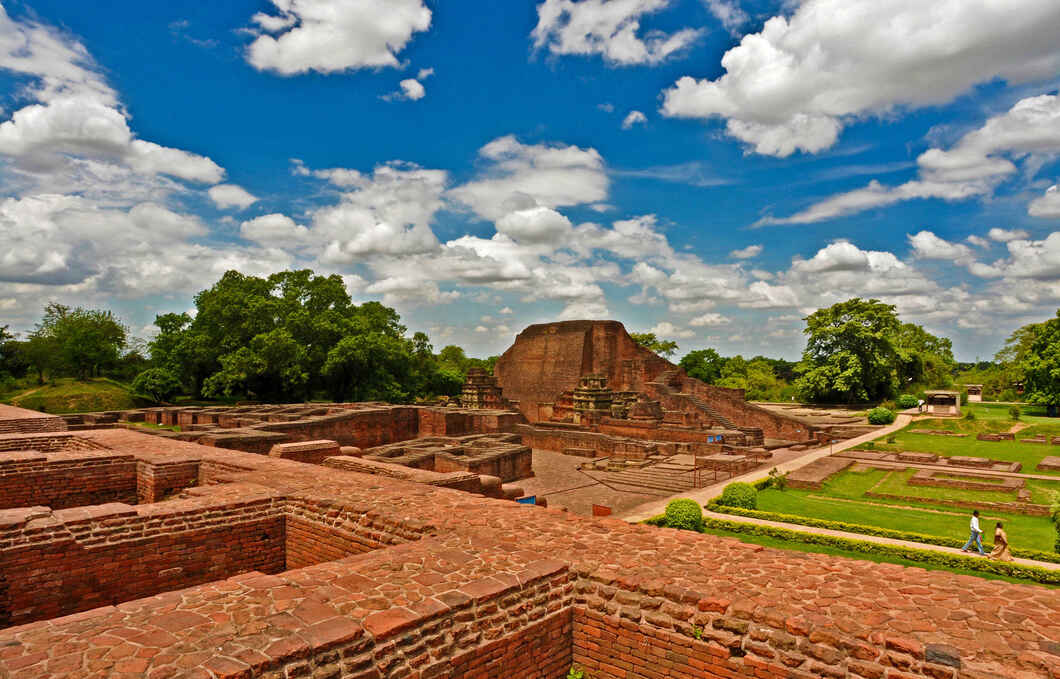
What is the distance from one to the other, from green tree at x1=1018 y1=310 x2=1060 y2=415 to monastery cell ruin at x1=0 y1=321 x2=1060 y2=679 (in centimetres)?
3773

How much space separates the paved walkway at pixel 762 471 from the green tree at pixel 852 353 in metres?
6.00

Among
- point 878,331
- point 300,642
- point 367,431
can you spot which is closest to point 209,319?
point 367,431

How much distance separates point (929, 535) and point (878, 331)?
29.3m

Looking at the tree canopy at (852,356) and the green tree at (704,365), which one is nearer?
the tree canopy at (852,356)

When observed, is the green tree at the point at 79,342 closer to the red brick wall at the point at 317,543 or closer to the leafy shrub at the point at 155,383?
the leafy shrub at the point at 155,383

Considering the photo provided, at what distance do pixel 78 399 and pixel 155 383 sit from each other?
2894 mm

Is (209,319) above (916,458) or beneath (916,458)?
above

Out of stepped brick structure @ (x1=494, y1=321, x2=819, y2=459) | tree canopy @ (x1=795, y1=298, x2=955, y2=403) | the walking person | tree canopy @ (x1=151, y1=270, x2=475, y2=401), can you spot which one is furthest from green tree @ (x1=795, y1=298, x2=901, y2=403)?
the walking person

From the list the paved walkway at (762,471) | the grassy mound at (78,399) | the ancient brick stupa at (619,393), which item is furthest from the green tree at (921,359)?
the grassy mound at (78,399)

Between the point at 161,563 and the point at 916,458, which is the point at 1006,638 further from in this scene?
the point at 916,458

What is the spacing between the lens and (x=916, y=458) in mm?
18781

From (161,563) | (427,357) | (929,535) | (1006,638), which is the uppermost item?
(427,357)

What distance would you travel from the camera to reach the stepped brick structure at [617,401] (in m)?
21.7

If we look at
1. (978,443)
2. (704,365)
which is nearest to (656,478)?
(978,443)
